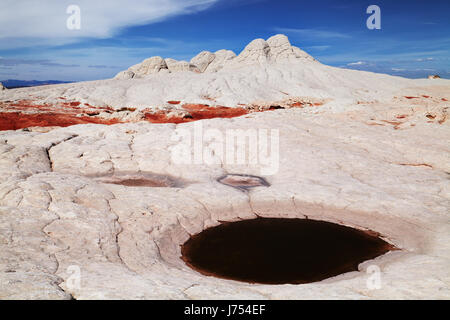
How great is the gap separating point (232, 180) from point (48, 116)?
1212 inches

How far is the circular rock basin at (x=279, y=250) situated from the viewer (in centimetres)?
852

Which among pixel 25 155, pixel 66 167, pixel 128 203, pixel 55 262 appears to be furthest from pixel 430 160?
pixel 25 155

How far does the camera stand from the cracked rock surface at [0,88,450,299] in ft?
21.1

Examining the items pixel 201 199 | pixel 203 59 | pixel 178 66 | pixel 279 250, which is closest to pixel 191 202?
pixel 201 199

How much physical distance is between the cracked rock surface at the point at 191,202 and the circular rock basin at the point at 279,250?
0.47 m

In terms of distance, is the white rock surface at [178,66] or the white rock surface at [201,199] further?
the white rock surface at [178,66]

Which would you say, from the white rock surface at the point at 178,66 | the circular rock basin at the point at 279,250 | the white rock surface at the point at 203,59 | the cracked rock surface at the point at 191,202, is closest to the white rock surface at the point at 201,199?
the cracked rock surface at the point at 191,202

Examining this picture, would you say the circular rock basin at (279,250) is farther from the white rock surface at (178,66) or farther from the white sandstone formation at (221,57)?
the white sandstone formation at (221,57)

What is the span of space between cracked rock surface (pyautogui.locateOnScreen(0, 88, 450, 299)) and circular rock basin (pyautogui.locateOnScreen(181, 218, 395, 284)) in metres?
0.47

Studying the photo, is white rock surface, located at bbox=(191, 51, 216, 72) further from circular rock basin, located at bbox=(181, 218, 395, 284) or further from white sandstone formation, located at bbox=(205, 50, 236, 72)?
circular rock basin, located at bbox=(181, 218, 395, 284)

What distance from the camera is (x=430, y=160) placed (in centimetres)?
1592

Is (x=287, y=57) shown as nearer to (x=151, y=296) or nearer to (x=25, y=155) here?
(x=25, y=155)

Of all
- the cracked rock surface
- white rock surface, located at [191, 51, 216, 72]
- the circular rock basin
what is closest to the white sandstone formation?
white rock surface, located at [191, 51, 216, 72]

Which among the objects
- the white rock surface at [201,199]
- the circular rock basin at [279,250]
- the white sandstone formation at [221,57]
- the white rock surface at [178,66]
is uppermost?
the white sandstone formation at [221,57]
